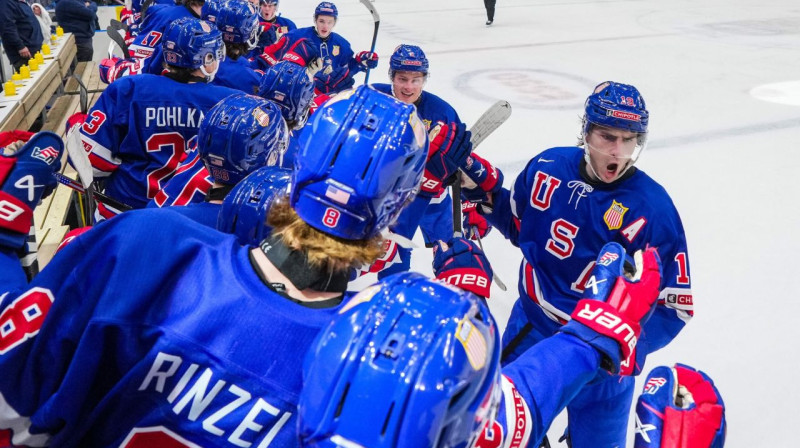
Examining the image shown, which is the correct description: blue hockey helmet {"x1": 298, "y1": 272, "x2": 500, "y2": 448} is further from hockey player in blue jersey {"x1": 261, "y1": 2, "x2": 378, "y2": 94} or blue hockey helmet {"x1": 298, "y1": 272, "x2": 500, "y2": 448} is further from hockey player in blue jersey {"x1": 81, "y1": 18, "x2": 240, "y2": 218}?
hockey player in blue jersey {"x1": 261, "y1": 2, "x2": 378, "y2": 94}

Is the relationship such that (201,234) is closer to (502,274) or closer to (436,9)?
(502,274)

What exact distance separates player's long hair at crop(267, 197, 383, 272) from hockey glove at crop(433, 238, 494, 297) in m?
0.45

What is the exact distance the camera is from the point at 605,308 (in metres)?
1.24

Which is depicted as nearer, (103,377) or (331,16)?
(103,377)

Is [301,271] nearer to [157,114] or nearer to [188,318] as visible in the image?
[188,318]

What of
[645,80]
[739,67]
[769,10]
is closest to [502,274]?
[645,80]

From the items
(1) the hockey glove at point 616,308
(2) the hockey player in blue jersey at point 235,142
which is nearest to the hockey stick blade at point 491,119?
(2) the hockey player in blue jersey at point 235,142

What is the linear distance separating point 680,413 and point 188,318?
961 mm

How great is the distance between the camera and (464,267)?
1580mm

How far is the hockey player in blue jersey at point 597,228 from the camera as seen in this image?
7.12ft

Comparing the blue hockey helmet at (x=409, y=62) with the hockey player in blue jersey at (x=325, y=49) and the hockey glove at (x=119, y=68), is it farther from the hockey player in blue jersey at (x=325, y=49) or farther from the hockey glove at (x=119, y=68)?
the hockey player in blue jersey at (x=325, y=49)

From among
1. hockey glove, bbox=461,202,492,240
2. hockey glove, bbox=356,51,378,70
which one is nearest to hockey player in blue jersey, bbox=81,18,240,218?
hockey glove, bbox=461,202,492,240

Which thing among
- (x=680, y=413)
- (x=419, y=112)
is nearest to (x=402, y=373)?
(x=680, y=413)

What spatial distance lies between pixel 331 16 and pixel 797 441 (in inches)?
176
